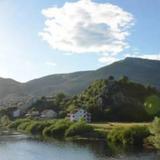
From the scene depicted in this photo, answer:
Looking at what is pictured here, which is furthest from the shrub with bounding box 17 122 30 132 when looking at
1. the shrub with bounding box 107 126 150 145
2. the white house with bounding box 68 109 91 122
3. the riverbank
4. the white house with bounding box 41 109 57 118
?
the shrub with bounding box 107 126 150 145

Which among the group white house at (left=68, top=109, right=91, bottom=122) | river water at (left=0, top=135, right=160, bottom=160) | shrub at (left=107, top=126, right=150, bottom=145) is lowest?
river water at (left=0, top=135, right=160, bottom=160)

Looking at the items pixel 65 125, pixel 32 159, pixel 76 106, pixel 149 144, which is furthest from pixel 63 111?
pixel 32 159

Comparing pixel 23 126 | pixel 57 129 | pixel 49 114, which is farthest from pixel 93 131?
pixel 49 114

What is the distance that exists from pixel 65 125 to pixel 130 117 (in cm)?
2980

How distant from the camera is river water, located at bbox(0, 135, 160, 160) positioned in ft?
243

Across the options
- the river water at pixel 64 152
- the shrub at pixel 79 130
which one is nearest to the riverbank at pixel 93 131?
the shrub at pixel 79 130

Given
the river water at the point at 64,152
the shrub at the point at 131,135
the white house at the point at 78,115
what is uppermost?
the white house at the point at 78,115

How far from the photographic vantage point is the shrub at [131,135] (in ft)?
299

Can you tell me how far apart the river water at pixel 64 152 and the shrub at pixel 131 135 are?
3988 mm

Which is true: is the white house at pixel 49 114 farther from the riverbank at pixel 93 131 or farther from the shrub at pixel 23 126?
the riverbank at pixel 93 131

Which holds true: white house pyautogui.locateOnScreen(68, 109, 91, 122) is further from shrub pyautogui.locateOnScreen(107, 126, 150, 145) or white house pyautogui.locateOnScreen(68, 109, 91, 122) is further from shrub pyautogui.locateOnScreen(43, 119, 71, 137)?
shrub pyautogui.locateOnScreen(107, 126, 150, 145)

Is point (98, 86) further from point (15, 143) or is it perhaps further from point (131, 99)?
point (15, 143)

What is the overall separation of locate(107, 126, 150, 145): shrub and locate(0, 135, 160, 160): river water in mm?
3988

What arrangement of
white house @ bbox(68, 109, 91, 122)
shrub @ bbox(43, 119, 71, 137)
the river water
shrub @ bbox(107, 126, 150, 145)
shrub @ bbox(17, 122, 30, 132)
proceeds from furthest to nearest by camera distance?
white house @ bbox(68, 109, 91, 122) < shrub @ bbox(17, 122, 30, 132) < shrub @ bbox(43, 119, 71, 137) < shrub @ bbox(107, 126, 150, 145) < the river water
